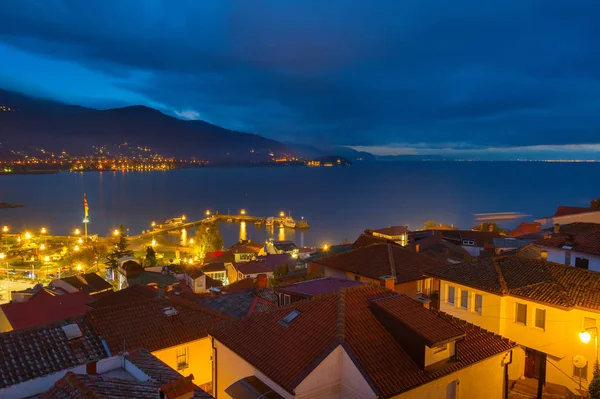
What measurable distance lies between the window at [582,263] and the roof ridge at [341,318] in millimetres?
9664

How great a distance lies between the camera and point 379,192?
134000mm

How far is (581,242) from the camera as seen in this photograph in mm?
13672

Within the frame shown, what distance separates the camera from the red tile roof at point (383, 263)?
1336 cm

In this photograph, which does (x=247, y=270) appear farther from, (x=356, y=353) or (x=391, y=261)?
(x=356, y=353)

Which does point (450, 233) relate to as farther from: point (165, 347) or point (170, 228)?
point (170, 228)

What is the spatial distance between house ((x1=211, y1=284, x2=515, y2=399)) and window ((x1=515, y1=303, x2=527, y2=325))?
96.1 inches

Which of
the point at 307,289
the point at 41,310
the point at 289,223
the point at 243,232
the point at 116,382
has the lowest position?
the point at 243,232

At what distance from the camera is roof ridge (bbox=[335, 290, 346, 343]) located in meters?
6.51

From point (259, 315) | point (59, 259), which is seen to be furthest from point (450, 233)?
point (59, 259)

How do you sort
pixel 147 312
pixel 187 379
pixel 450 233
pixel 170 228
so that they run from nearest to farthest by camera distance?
pixel 187 379
pixel 147 312
pixel 450 233
pixel 170 228

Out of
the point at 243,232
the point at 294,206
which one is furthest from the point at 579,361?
the point at 294,206

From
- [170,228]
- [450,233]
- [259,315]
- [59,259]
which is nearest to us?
[259,315]

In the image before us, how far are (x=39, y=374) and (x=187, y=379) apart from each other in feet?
12.2

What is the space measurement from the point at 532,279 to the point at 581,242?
4876 mm
